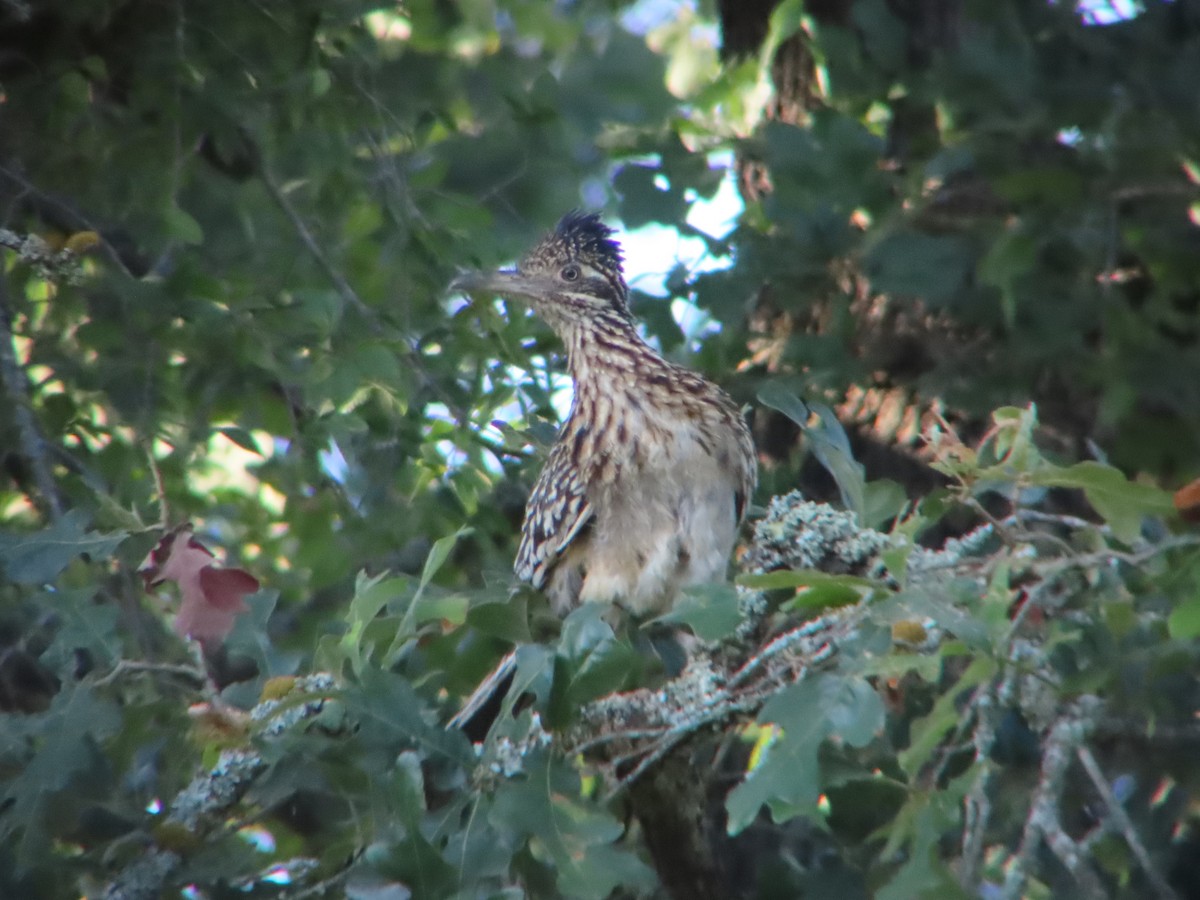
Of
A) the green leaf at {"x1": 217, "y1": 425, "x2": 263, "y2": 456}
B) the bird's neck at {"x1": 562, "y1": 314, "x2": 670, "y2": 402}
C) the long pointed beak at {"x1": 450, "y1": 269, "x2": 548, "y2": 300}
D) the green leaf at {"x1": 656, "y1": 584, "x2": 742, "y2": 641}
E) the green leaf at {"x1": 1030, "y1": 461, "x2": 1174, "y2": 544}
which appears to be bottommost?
the green leaf at {"x1": 656, "y1": 584, "x2": 742, "y2": 641}

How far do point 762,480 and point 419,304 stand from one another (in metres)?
1.12

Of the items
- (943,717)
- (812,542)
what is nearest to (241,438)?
(812,542)

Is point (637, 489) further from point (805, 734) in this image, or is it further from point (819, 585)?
point (805, 734)

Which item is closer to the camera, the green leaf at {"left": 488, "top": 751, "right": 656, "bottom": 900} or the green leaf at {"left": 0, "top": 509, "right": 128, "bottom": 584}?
the green leaf at {"left": 488, "top": 751, "right": 656, "bottom": 900}

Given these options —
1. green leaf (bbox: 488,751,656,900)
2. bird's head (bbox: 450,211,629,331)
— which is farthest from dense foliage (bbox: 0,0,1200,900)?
bird's head (bbox: 450,211,629,331)

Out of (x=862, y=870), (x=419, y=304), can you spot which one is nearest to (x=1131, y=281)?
(x=419, y=304)

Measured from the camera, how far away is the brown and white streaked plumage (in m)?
4.14

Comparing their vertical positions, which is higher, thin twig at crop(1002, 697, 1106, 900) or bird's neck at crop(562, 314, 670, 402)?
bird's neck at crop(562, 314, 670, 402)

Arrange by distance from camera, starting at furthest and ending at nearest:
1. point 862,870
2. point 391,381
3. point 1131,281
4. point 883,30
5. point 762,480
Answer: point 1131,281
point 883,30
point 762,480
point 391,381
point 862,870

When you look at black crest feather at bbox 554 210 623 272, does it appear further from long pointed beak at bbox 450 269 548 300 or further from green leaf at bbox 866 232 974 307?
green leaf at bbox 866 232 974 307

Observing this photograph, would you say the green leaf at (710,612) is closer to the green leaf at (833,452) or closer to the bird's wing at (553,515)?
the green leaf at (833,452)

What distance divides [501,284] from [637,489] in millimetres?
942

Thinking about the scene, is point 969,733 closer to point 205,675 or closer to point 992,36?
point 205,675

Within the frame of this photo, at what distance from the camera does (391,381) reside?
3883mm
